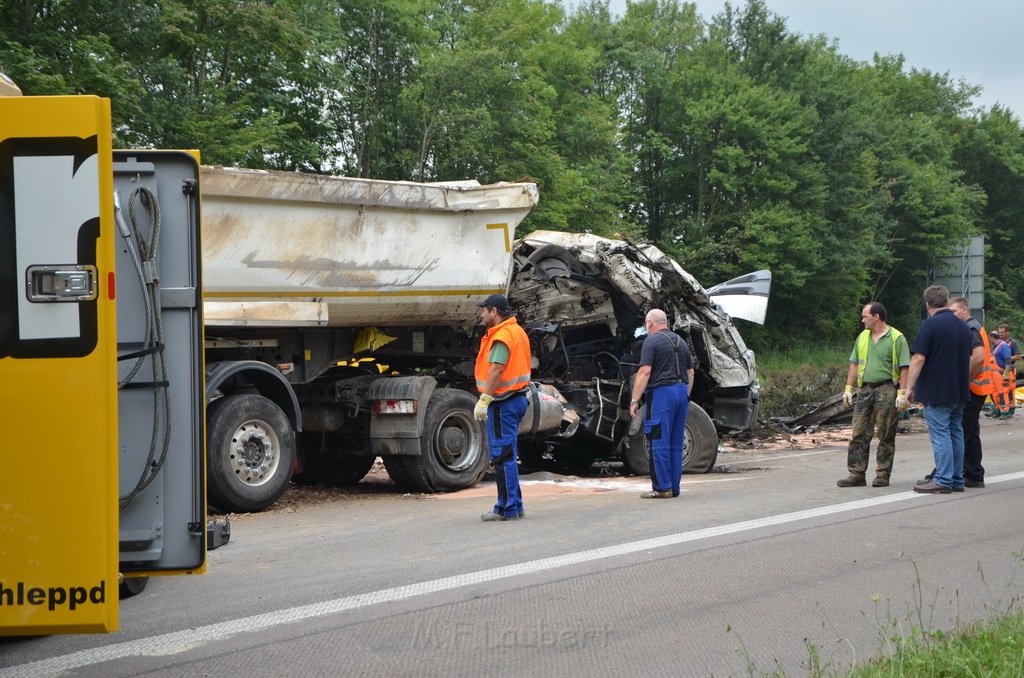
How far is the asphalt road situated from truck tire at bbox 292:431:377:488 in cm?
170

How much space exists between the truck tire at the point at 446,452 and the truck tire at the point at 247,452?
4.44 ft

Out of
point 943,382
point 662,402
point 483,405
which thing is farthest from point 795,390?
point 483,405

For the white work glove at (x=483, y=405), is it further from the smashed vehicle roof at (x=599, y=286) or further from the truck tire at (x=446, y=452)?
the smashed vehicle roof at (x=599, y=286)

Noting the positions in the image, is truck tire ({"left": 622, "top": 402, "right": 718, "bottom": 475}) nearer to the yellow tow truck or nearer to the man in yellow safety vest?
the man in yellow safety vest

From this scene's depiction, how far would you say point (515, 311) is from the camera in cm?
1240

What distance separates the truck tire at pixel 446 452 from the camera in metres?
10.5

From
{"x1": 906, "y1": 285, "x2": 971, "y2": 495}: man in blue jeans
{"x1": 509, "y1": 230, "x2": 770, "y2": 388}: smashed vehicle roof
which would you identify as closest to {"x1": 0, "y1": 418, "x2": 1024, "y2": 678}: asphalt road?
{"x1": 906, "y1": 285, "x2": 971, "y2": 495}: man in blue jeans

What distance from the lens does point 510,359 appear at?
27.8 feet

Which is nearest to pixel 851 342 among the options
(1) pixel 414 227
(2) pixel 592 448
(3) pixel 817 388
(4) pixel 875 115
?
(4) pixel 875 115

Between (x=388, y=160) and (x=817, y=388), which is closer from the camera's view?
(x=817, y=388)

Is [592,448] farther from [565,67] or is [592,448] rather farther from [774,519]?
[565,67]

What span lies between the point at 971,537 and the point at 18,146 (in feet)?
21.5

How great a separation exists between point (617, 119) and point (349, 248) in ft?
93.5

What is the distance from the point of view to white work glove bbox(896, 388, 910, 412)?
32.1 feet
